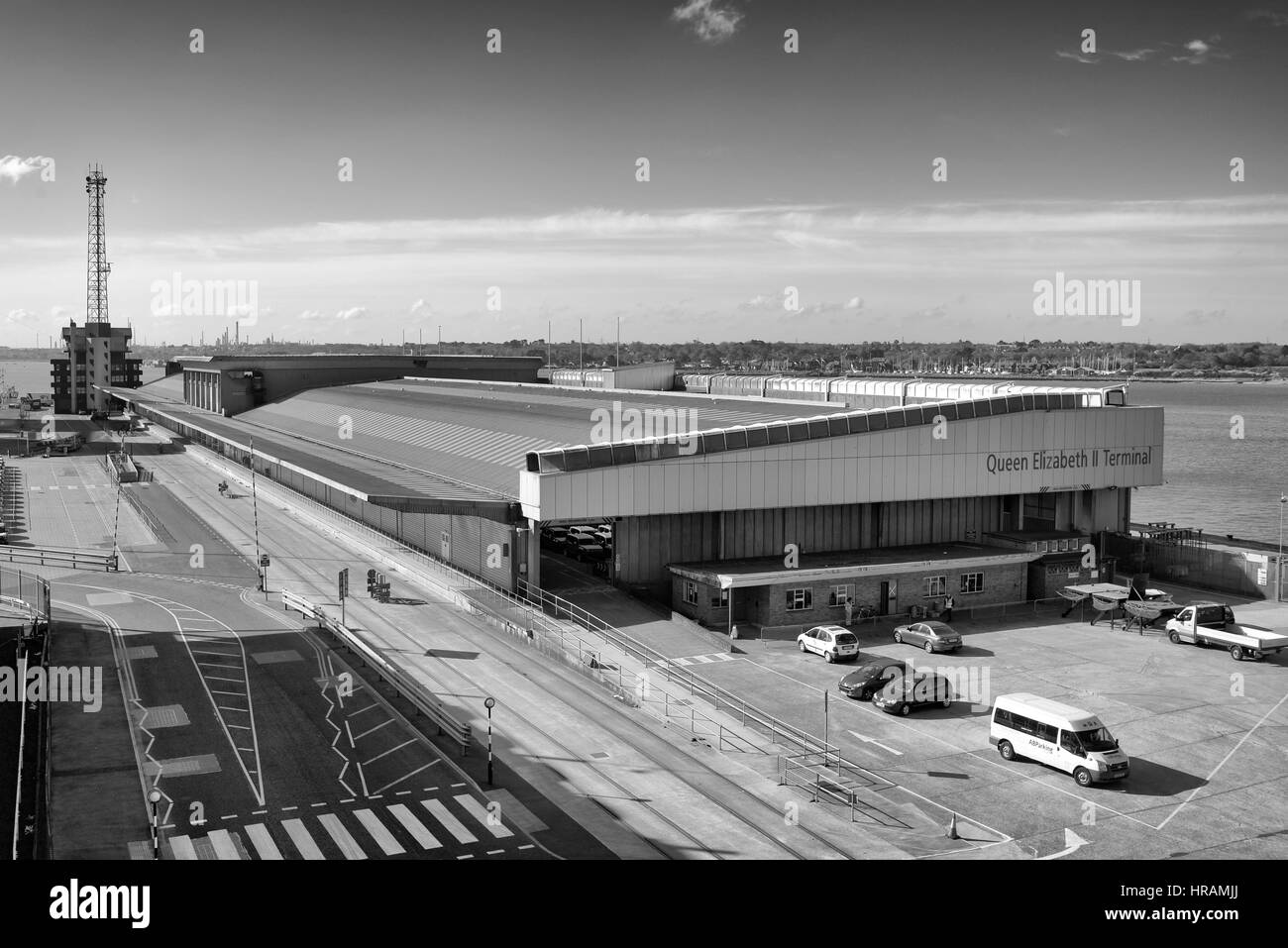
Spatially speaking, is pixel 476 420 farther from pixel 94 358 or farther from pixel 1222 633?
pixel 94 358

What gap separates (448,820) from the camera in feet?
74.0

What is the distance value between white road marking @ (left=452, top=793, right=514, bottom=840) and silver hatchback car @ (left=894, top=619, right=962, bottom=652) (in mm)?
19441

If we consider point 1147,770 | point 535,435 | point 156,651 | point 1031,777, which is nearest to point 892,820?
point 1031,777

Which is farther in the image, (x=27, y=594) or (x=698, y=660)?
(x=27, y=594)

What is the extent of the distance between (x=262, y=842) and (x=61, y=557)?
1536 inches

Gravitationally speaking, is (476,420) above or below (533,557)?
above

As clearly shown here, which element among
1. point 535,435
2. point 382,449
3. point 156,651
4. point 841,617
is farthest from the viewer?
point 382,449

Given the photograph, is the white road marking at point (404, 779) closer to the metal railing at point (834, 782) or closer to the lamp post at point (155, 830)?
the lamp post at point (155, 830)

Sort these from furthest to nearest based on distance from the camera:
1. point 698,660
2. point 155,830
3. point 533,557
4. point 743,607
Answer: point 533,557, point 743,607, point 698,660, point 155,830

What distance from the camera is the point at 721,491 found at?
43594 mm

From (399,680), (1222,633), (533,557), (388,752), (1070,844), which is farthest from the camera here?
(533,557)

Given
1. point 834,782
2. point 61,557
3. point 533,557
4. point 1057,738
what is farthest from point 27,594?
point 1057,738

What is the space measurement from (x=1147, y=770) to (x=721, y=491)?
20.2 meters
